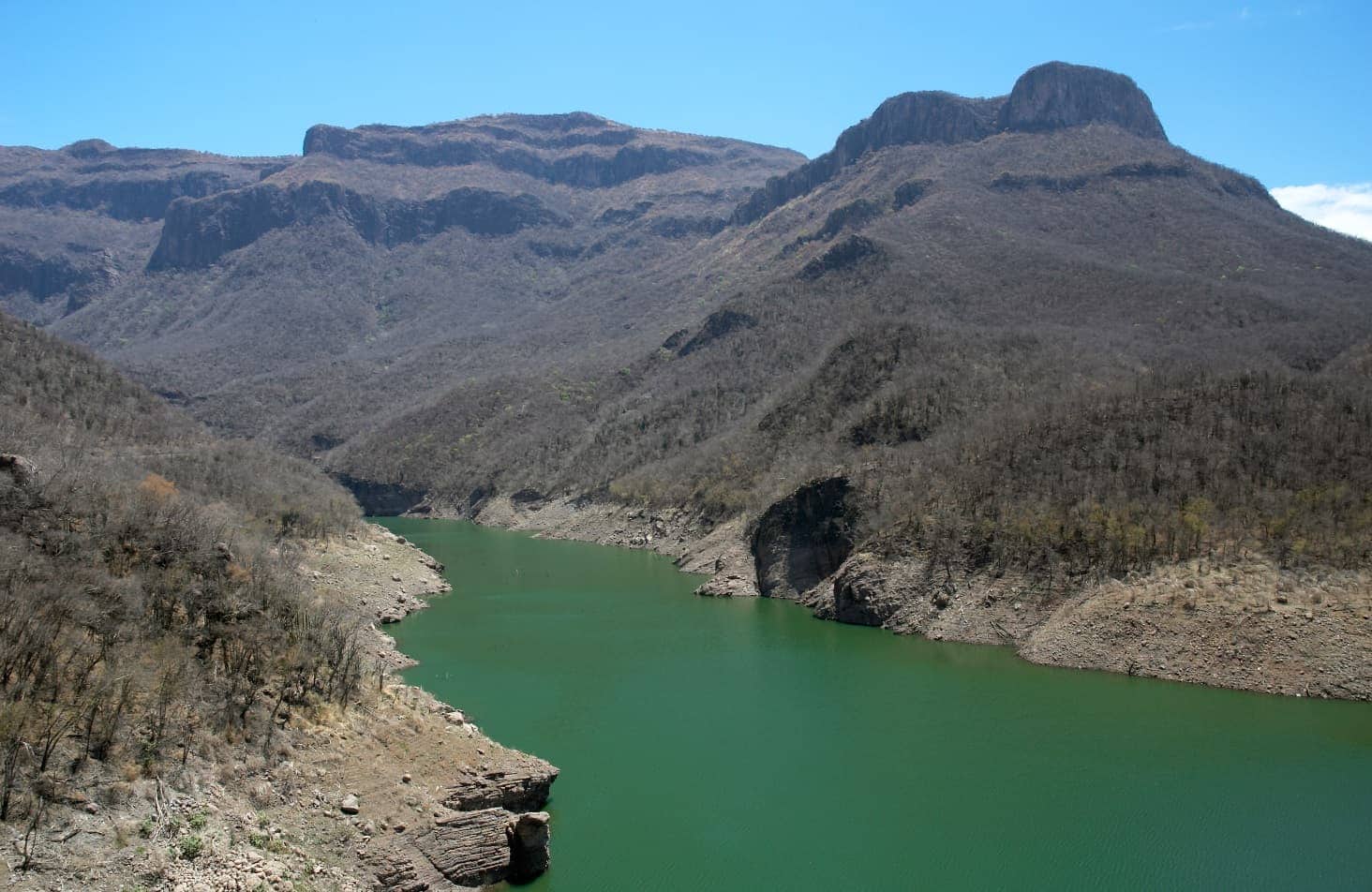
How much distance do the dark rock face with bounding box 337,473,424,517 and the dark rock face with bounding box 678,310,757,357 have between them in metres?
43.5

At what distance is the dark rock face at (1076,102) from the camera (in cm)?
18938

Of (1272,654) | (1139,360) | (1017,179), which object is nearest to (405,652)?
(1272,654)

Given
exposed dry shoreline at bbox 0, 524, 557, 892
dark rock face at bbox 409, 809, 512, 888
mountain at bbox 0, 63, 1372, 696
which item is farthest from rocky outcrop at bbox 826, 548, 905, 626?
dark rock face at bbox 409, 809, 512, 888

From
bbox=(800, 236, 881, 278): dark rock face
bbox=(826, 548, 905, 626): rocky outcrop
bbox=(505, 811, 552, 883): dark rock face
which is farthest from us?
bbox=(800, 236, 881, 278): dark rock face

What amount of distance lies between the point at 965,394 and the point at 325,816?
2382 inches

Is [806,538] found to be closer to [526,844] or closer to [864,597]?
[864,597]

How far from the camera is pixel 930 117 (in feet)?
651

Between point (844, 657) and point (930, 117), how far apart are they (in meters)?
174

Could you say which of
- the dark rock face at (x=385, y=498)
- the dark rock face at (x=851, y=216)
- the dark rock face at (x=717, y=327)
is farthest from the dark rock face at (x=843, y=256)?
the dark rock face at (x=385, y=498)

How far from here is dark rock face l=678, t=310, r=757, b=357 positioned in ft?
454

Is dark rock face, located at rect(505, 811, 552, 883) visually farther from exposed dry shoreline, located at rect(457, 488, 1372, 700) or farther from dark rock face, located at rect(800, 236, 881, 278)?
dark rock face, located at rect(800, 236, 881, 278)

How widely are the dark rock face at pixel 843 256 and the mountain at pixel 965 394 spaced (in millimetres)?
1134

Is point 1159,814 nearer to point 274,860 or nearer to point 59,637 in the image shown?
point 274,860

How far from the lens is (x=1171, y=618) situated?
42.6m
